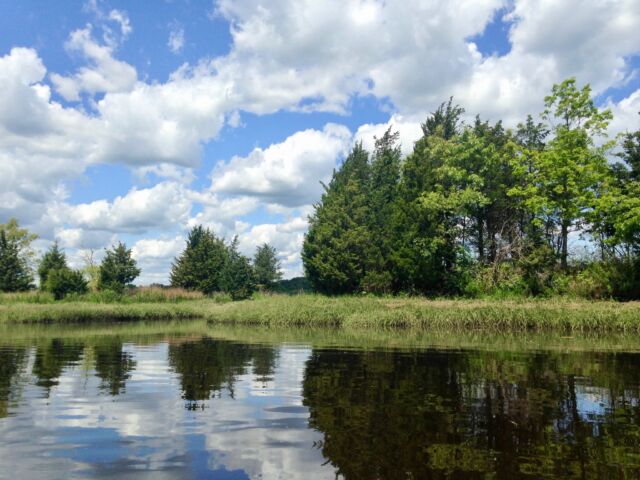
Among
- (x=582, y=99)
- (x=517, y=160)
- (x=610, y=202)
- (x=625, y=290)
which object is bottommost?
(x=625, y=290)

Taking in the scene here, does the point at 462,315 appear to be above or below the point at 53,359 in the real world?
above

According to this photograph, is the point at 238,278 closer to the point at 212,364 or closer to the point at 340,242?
the point at 340,242

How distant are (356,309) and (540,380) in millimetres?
21187

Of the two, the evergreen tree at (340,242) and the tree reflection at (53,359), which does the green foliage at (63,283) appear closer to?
the evergreen tree at (340,242)

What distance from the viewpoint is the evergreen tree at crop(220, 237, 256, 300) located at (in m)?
53.0

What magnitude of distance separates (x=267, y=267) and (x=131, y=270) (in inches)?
619

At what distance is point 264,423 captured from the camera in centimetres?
784

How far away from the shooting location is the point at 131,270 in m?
56.6

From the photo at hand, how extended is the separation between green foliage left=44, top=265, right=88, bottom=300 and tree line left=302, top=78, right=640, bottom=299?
23106mm

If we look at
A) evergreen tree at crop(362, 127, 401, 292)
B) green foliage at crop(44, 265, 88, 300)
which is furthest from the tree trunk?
green foliage at crop(44, 265, 88, 300)

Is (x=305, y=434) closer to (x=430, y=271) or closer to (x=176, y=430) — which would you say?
(x=176, y=430)

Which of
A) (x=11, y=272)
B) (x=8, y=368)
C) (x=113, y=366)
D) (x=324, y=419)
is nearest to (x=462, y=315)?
(x=113, y=366)

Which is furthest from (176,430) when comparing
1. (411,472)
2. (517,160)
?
(517,160)

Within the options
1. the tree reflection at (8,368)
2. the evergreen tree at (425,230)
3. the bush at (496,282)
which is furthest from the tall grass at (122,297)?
the tree reflection at (8,368)
